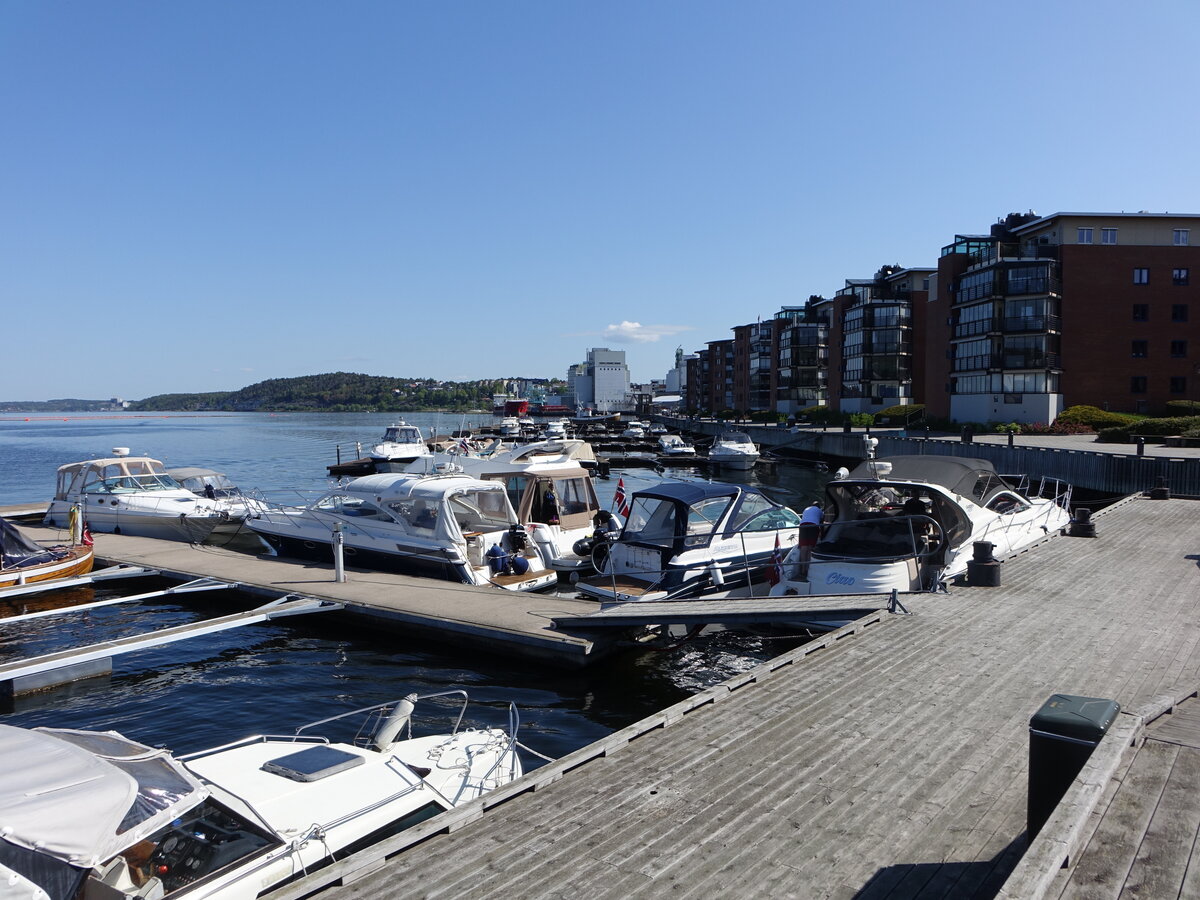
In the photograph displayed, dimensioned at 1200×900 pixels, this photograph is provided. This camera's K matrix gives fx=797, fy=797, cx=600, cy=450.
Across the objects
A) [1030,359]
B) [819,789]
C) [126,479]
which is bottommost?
[819,789]

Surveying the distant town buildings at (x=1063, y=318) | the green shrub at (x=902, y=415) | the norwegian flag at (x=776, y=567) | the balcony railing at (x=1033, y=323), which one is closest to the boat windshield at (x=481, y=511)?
the norwegian flag at (x=776, y=567)

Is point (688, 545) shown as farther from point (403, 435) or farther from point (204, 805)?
point (403, 435)

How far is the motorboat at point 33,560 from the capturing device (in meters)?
17.3

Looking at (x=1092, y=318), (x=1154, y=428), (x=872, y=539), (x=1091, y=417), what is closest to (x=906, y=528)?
(x=872, y=539)

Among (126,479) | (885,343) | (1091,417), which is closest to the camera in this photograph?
(126,479)

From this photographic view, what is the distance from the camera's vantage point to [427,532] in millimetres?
17391

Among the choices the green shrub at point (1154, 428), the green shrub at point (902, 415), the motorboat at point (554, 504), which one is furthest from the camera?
the green shrub at point (902, 415)

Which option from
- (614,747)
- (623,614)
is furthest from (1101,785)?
(623,614)

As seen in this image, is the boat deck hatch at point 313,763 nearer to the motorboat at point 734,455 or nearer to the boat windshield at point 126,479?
the boat windshield at point 126,479

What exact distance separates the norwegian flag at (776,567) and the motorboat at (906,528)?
343 mm

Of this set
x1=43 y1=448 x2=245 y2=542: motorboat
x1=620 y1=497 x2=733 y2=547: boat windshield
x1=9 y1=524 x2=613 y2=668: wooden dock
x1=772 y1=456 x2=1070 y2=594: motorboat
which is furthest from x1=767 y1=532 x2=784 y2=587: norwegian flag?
x1=43 y1=448 x2=245 y2=542: motorboat

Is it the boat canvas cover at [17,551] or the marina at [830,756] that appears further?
the boat canvas cover at [17,551]

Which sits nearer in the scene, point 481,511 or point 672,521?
point 672,521

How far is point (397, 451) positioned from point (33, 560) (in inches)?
1462
